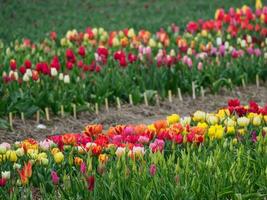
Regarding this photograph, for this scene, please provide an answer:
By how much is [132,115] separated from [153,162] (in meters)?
3.28

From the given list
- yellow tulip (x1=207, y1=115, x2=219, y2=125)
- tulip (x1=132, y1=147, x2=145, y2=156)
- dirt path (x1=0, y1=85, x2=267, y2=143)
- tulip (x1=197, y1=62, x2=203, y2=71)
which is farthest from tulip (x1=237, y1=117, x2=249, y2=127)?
tulip (x1=197, y1=62, x2=203, y2=71)

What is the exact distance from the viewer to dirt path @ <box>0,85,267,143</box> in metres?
6.80

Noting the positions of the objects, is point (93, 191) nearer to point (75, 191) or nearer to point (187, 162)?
point (75, 191)

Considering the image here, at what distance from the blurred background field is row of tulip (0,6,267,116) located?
205 cm

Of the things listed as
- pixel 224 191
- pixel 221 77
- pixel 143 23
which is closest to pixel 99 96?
pixel 221 77

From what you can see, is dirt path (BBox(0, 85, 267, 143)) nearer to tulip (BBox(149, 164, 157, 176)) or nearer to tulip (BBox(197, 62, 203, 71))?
tulip (BBox(197, 62, 203, 71))

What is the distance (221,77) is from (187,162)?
454 centimetres

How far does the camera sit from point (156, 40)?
10234mm

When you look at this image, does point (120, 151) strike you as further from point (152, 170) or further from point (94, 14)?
point (94, 14)

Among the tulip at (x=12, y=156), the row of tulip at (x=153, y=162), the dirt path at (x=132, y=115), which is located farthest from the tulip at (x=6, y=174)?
the dirt path at (x=132, y=115)

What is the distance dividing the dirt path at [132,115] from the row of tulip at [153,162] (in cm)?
171

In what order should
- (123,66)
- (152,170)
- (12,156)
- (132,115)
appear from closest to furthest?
(152,170) < (12,156) < (132,115) < (123,66)

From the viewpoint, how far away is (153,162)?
13.8 ft

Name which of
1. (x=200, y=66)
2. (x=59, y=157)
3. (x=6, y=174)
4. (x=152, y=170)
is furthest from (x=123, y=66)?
(x=152, y=170)
